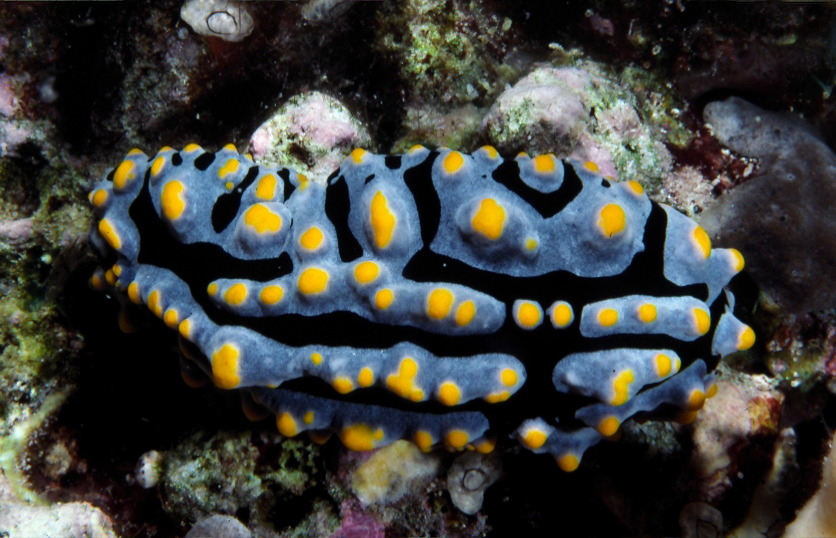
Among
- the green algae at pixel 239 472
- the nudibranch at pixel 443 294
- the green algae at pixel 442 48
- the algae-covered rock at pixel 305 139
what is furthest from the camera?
the green algae at pixel 442 48

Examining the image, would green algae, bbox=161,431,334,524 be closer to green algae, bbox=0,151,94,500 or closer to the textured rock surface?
green algae, bbox=0,151,94,500

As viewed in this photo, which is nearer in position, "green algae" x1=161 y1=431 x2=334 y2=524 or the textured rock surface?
"green algae" x1=161 y1=431 x2=334 y2=524

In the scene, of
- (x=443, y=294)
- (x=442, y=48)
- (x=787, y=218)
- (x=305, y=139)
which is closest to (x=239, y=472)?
(x=443, y=294)

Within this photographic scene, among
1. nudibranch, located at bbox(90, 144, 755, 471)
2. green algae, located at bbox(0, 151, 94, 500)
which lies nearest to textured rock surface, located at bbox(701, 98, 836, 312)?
nudibranch, located at bbox(90, 144, 755, 471)

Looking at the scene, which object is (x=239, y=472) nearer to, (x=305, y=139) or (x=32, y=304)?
(x=32, y=304)

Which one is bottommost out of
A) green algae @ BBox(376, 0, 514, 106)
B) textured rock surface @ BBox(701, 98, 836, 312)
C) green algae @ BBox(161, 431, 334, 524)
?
green algae @ BBox(161, 431, 334, 524)

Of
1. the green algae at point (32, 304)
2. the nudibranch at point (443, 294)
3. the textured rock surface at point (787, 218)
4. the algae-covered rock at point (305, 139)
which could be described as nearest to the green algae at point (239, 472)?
the nudibranch at point (443, 294)

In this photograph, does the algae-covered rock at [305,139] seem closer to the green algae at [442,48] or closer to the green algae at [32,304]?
the green algae at [442,48]

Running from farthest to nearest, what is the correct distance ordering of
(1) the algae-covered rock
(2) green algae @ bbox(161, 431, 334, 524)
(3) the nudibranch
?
1. (1) the algae-covered rock
2. (2) green algae @ bbox(161, 431, 334, 524)
3. (3) the nudibranch
